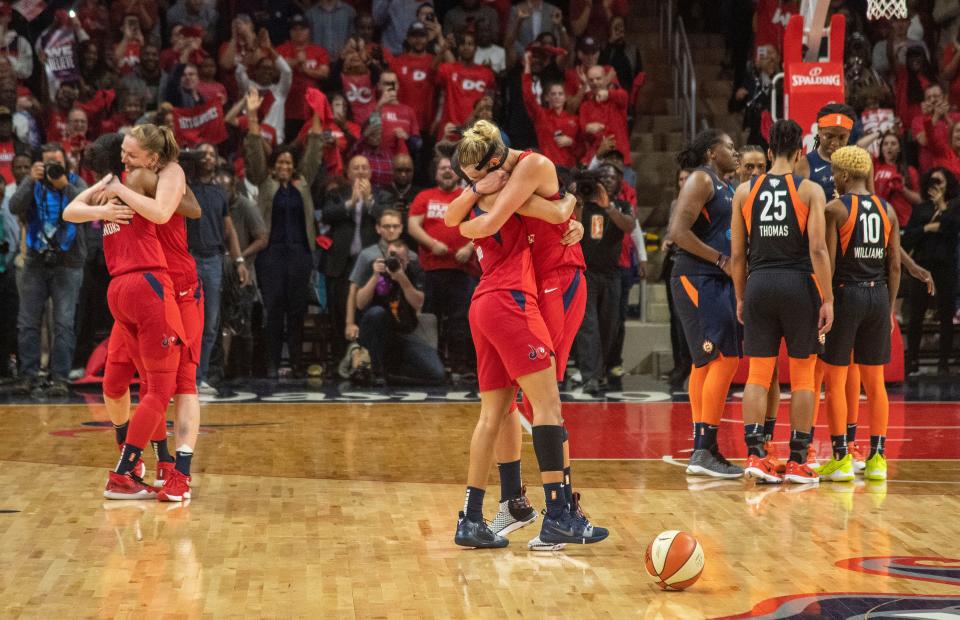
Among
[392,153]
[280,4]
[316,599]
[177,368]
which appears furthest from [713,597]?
[280,4]

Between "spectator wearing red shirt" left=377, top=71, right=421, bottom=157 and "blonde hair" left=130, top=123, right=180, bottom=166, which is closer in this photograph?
"blonde hair" left=130, top=123, right=180, bottom=166

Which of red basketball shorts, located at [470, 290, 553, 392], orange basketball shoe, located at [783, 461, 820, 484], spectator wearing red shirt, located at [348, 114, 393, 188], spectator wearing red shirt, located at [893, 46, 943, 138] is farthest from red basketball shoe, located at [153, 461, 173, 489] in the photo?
spectator wearing red shirt, located at [893, 46, 943, 138]

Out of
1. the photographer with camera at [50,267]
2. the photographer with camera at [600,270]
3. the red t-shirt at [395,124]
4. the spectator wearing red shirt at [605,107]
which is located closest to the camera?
the photographer with camera at [50,267]

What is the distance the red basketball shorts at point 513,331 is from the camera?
5801mm

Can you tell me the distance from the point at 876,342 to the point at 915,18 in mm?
9661

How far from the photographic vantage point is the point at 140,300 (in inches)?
278

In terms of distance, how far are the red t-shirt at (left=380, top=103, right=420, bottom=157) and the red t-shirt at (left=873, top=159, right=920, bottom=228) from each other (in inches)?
188

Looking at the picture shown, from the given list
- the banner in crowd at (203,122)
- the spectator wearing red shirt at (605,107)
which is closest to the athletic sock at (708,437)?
the spectator wearing red shirt at (605,107)

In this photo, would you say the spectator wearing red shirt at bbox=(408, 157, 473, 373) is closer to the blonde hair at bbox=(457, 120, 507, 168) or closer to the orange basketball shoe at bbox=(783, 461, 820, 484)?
the orange basketball shoe at bbox=(783, 461, 820, 484)

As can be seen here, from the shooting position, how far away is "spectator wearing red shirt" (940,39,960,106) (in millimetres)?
15766

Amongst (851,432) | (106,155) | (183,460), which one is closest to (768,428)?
(851,432)

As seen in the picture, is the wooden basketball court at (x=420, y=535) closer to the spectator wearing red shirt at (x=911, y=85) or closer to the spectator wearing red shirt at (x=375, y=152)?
the spectator wearing red shirt at (x=375, y=152)

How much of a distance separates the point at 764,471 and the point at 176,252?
3470mm

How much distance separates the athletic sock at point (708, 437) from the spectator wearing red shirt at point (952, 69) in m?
9.41
